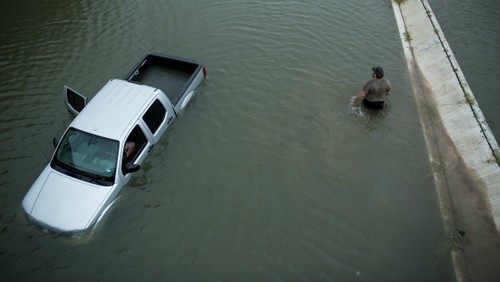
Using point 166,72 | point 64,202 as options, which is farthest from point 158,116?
point 64,202

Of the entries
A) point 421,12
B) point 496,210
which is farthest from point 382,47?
point 496,210

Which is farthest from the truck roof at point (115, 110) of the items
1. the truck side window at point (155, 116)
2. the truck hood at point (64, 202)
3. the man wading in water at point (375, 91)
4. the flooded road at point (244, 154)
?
the man wading in water at point (375, 91)

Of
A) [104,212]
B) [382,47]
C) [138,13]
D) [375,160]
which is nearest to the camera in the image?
[104,212]

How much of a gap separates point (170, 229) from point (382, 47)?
30.7 feet

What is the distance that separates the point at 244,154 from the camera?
7883 mm

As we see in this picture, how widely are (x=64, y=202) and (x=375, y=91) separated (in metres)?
7.78

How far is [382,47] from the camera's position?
36.0 feet

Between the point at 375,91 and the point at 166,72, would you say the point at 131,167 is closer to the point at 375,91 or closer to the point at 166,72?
the point at 166,72

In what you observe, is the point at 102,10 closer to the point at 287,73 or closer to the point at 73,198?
the point at 287,73

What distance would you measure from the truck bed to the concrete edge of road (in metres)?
6.86

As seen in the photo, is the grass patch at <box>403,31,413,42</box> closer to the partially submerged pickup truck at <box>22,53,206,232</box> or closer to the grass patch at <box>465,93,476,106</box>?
the grass patch at <box>465,93,476,106</box>

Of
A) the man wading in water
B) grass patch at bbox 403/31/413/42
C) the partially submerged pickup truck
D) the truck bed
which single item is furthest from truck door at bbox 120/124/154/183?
grass patch at bbox 403/31/413/42

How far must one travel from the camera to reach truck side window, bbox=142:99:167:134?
23.6 ft

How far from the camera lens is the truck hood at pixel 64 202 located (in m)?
5.94
